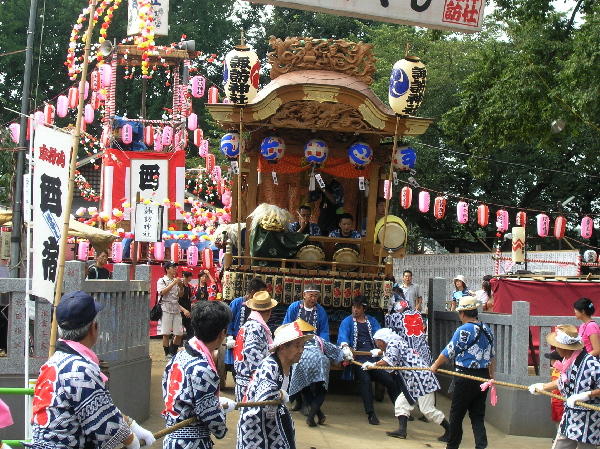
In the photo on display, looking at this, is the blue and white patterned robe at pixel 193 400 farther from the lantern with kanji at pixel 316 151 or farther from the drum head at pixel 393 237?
the lantern with kanji at pixel 316 151

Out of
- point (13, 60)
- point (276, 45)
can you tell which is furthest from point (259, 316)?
point (13, 60)

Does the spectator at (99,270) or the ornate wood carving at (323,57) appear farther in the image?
the spectator at (99,270)

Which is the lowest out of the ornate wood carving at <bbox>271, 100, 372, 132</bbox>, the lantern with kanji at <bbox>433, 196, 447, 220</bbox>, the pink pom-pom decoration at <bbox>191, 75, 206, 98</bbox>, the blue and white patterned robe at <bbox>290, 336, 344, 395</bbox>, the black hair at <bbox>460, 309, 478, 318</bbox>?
the blue and white patterned robe at <bbox>290, 336, 344, 395</bbox>

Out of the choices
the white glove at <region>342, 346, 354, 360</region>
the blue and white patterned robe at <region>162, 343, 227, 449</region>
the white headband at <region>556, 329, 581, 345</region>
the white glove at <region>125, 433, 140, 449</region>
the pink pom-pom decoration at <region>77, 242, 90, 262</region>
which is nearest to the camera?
the white glove at <region>125, 433, 140, 449</region>

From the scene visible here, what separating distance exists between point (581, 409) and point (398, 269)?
22.3 metres

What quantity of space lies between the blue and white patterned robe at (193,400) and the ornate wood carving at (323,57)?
27.4 feet

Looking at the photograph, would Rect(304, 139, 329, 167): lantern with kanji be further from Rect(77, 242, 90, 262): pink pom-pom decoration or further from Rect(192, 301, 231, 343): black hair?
Rect(77, 242, 90, 262): pink pom-pom decoration

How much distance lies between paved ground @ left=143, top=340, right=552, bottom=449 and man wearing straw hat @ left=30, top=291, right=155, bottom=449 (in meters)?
5.15

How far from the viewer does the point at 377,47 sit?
1395 inches

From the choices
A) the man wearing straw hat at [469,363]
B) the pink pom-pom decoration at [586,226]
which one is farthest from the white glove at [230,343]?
the pink pom-pom decoration at [586,226]

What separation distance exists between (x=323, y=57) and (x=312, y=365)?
4744mm

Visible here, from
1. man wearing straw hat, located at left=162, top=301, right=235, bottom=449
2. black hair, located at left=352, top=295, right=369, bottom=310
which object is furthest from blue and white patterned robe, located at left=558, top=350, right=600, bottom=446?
black hair, located at left=352, top=295, right=369, bottom=310

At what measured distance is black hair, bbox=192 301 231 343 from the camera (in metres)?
5.23

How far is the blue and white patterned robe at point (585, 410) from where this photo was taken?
23.5ft
